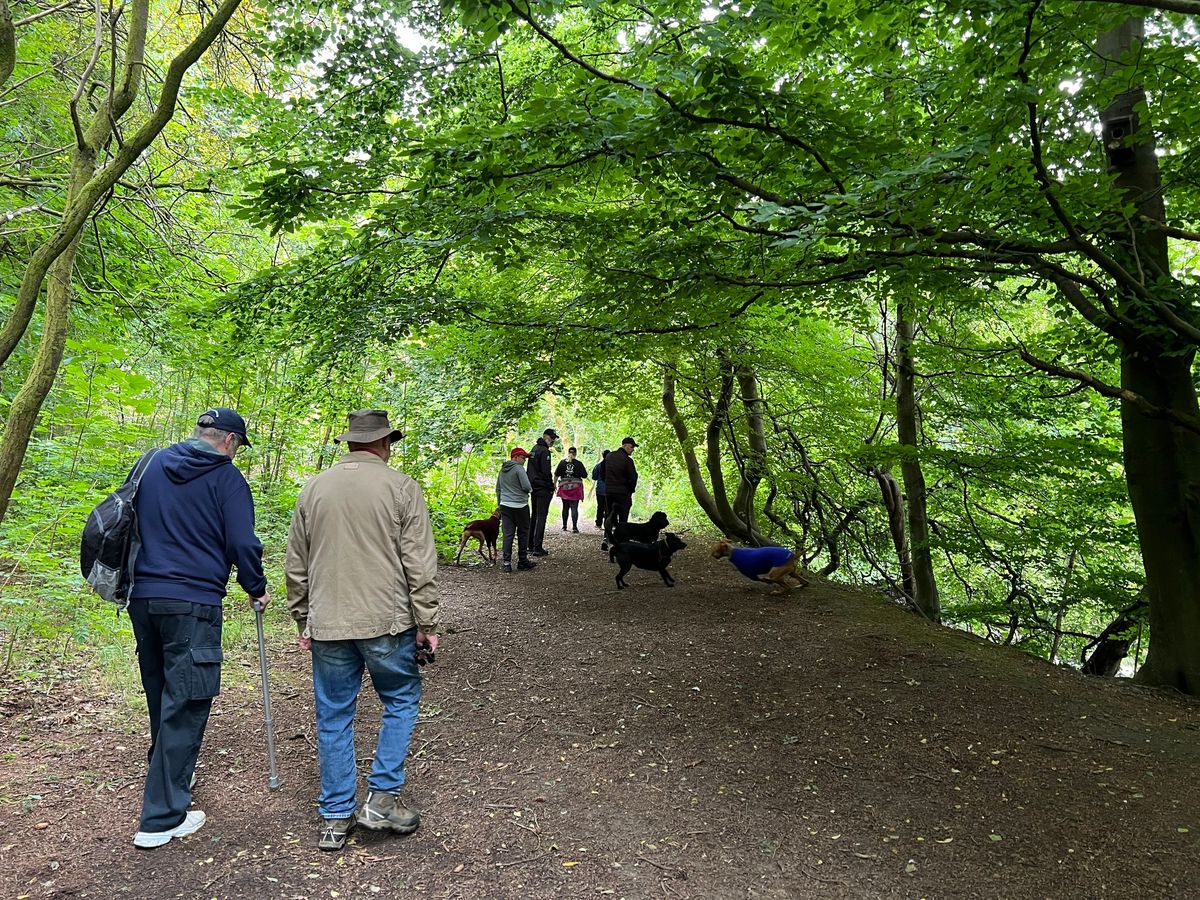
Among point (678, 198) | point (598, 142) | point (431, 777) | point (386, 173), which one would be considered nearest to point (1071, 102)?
point (678, 198)

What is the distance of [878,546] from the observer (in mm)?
10844

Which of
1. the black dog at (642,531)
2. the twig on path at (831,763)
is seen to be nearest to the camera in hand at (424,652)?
the twig on path at (831,763)

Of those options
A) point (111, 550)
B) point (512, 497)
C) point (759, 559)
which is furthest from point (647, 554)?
point (111, 550)

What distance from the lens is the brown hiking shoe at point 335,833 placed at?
3.08m

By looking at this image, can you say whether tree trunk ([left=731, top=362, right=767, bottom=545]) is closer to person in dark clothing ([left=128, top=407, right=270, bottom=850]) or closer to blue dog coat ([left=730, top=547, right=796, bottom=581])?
blue dog coat ([left=730, top=547, right=796, bottom=581])

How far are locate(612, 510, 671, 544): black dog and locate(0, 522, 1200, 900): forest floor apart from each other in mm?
2838

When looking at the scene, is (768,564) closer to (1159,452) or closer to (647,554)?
(647,554)

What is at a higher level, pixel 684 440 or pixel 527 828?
pixel 684 440

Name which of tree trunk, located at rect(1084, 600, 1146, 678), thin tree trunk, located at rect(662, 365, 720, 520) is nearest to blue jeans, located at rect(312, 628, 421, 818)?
tree trunk, located at rect(1084, 600, 1146, 678)

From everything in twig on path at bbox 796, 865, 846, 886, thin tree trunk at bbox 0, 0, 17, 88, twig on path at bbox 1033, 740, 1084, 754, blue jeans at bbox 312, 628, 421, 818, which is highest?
thin tree trunk at bbox 0, 0, 17, 88

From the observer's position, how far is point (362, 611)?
3.11 meters

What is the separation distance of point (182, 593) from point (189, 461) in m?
0.59

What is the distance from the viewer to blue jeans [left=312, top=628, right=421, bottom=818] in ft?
10.4

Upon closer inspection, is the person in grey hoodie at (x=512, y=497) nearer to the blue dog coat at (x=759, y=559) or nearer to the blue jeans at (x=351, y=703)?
the blue dog coat at (x=759, y=559)
